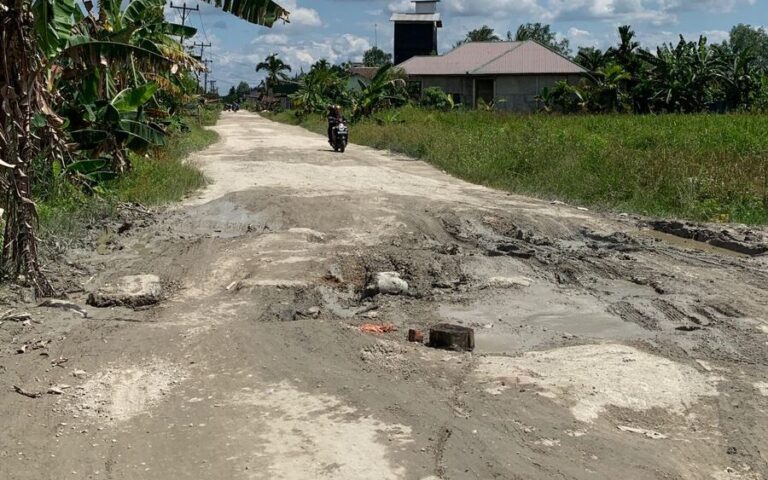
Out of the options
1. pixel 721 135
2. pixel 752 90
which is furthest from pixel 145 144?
pixel 752 90

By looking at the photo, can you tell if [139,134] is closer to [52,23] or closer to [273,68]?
[52,23]

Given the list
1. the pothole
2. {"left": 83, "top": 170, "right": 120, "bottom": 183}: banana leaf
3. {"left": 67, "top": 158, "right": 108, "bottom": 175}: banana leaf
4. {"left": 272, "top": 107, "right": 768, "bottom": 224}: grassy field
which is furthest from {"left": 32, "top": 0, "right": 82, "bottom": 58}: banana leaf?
{"left": 272, "top": 107, "right": 768, "bottom": 224}: grassy field

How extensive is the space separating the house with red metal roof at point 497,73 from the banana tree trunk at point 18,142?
A: 127ft

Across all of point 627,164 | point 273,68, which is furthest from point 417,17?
point 627,164

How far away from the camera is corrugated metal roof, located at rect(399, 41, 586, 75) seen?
144ft

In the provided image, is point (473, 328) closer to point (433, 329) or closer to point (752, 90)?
point (433, 329)

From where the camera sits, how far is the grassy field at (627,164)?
11945 millimetres

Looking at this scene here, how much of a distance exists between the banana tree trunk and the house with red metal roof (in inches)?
1522

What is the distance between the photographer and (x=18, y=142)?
646 cm

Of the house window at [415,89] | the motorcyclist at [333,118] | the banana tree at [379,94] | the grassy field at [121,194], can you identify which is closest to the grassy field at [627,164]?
the motorcyclist at [333,118]

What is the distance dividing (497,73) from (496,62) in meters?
1.93

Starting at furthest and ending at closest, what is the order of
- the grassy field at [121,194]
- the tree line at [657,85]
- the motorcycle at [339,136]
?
the tree line at [657,85]
the motorcycle at [339,136]
the grassy field at [121,194]

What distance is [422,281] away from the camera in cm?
747

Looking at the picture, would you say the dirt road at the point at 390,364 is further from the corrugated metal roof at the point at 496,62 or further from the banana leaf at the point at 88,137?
the corrugated metal roof at the point at 496,62
